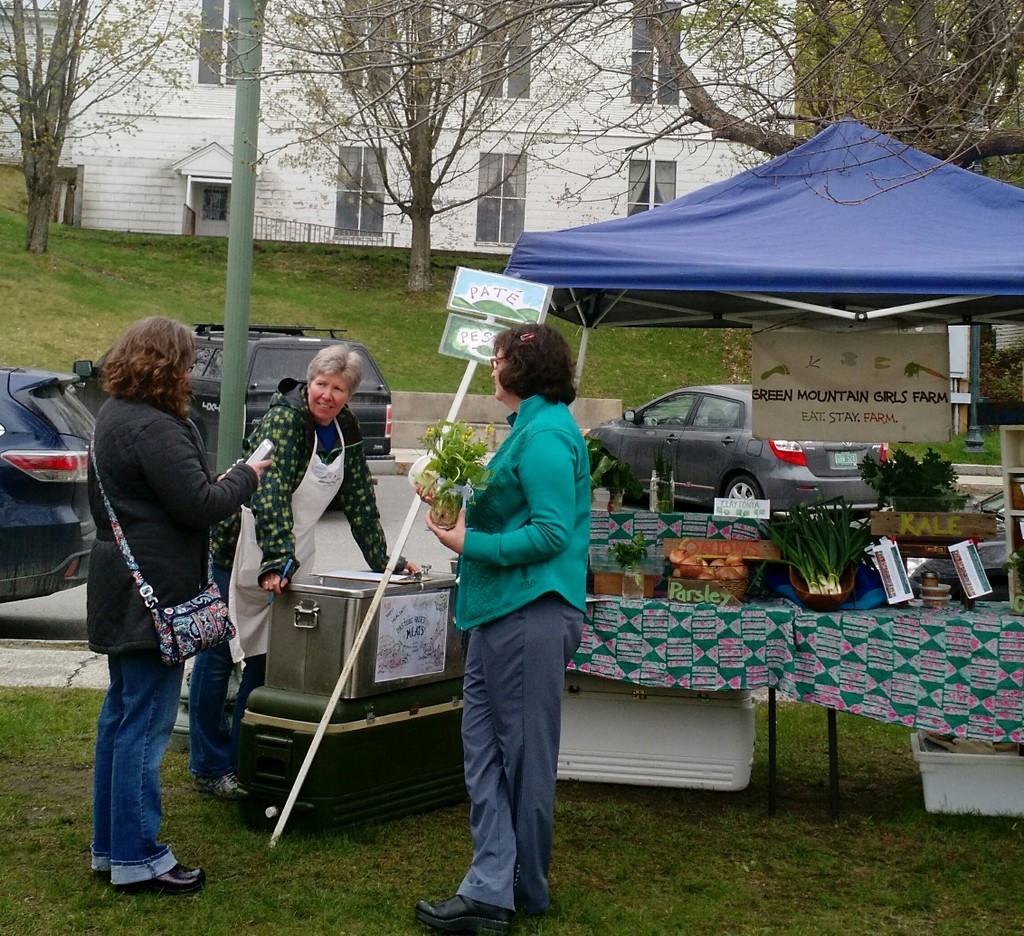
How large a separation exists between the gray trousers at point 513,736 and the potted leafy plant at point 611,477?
7.47 feet

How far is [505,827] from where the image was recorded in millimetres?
3635

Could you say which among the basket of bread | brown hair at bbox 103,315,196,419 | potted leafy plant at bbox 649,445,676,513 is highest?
brown hair at bbox 103,315,196,419

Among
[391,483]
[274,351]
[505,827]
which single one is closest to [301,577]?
[505,827]

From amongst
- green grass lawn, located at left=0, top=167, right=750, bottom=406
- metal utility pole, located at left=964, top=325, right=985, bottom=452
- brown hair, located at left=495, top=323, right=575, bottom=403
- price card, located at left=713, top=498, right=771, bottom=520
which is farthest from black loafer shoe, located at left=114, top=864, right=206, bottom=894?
green grass lawn, located at left=0, top=167, right=750, bottom=406

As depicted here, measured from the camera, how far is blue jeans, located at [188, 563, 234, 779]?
15.6 feet

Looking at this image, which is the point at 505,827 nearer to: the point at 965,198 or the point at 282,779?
the point at 282,779

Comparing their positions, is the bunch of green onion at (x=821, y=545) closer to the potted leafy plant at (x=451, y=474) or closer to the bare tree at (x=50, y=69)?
the potted leafy plant at (x=451, y=474)

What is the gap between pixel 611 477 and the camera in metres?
5.97

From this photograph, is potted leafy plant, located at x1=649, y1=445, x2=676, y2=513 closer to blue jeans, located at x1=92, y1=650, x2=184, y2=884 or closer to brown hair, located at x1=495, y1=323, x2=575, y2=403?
brown hair, located at x1=495, y1=323, x2=575, y2=403

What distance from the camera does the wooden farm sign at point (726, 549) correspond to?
5027mm

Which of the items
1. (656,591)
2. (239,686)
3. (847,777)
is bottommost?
(847,777)

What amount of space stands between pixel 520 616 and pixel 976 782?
7.75ft

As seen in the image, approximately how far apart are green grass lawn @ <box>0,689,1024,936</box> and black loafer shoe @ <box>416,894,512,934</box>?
0.07m

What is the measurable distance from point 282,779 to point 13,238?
27.6m
